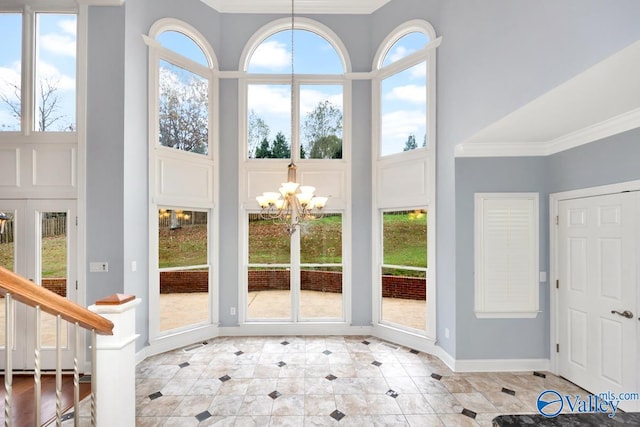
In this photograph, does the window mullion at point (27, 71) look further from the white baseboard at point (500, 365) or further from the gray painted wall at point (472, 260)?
the white baseboard at point (500, 365)

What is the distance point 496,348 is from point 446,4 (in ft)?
14.6

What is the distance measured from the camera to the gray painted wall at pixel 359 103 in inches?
105

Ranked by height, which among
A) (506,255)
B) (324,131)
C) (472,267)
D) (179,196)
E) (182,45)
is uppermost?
(182,45)

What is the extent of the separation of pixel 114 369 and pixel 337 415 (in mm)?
2099

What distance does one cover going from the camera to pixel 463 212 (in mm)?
3768

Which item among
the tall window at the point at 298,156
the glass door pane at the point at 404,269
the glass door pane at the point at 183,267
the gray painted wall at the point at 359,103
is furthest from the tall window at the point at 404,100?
the glass door pane at the point at 183,267

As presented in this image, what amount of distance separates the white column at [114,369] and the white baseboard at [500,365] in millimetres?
3551

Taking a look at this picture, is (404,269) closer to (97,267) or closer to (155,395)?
(155,395)

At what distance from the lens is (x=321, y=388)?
3330 millimetres

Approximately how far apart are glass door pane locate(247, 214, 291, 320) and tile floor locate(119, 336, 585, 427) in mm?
714

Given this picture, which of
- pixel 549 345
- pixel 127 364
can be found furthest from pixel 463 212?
pixel 127 364

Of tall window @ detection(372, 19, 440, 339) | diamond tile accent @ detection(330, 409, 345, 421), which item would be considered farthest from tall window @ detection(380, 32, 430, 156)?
diamond tile accent @ detection(330, 409, 345, 421)

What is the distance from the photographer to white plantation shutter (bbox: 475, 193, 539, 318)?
3.76 metres

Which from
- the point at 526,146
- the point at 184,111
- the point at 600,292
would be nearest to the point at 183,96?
the point at 184,111
